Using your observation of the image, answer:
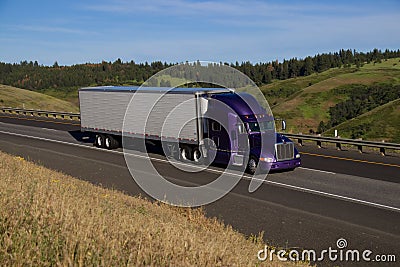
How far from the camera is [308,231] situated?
1360 centimetres

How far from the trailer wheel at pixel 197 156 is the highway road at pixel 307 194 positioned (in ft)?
2.72

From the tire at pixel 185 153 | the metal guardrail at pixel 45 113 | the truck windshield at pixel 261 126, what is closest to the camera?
the truck windshield at pixel 261 126

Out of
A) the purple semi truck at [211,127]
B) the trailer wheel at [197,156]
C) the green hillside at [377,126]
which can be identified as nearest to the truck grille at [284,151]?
the purple semi truck at [211,127]

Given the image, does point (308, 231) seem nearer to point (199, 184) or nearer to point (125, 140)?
point (199, 184)

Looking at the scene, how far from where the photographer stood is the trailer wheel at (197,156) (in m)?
24.0

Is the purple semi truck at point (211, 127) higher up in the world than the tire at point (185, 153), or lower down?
higher up

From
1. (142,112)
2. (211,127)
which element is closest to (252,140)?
(211,127)

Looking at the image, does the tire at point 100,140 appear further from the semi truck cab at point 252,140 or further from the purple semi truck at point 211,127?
the semi truck cab at point 252,140

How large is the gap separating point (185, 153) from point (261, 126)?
4.22m

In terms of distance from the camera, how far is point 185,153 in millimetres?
24656

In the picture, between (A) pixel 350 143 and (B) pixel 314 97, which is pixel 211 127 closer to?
(A) pixel 350 143

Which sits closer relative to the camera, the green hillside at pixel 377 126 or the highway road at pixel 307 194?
the highway road at pixel 307 194

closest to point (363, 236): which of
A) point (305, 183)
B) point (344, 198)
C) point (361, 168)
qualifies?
point (344, 198)

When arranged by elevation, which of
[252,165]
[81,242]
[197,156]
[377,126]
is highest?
[81,242]
